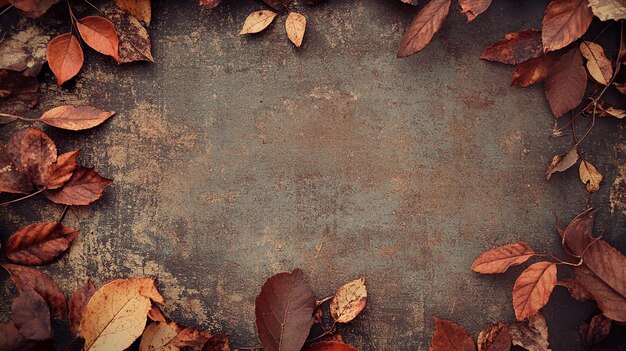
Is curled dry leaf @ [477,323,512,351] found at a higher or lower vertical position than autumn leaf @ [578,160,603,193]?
lower

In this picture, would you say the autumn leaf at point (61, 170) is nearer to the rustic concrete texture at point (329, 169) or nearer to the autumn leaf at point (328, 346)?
the rustic concrete texture at point (329, 169)

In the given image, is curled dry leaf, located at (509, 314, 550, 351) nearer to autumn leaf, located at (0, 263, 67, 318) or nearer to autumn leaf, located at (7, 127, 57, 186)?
autumn leaf, located at (0, 263, 67, 318)

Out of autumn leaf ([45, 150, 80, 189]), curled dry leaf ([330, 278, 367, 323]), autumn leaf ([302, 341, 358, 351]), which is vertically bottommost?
autumn leaf ([302, 341, 358, 351])

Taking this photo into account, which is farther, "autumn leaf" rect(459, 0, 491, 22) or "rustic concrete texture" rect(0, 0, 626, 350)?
"rustic concrete texture" rect(0, 0, 626, 350)

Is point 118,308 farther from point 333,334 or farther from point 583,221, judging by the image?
point 583,221

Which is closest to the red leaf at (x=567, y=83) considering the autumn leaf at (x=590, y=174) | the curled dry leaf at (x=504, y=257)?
the autumn leaf at (x=590, y=174)

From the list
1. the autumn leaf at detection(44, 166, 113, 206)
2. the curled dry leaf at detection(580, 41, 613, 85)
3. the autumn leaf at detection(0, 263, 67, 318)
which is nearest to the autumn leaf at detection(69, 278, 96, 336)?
the autumn leaf at detection(0, 263, 67, 318)

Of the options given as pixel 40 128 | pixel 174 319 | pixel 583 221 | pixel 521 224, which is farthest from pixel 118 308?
A: pixel 583 221
